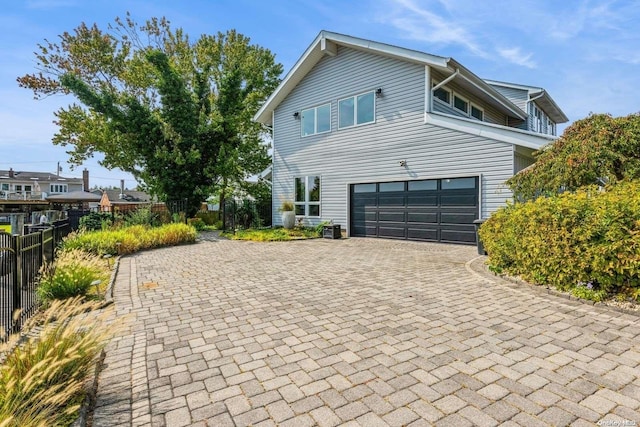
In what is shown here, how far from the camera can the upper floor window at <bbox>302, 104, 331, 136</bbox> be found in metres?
14.8

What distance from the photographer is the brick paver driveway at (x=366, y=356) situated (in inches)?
94.6

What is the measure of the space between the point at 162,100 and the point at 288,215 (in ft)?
30.1

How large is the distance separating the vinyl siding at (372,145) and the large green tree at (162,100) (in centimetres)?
405

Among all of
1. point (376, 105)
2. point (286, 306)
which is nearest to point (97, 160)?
point (376, 105)

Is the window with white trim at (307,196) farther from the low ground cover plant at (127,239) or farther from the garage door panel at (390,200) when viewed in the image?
the low ground cover plant at (127,239)

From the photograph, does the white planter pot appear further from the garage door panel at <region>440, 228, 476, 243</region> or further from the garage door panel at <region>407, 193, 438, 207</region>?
the garage door panel at <region>440, 228, 476, 243</region>

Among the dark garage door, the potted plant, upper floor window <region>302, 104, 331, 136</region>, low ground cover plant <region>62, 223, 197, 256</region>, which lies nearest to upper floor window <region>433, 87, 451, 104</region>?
the dark garage door

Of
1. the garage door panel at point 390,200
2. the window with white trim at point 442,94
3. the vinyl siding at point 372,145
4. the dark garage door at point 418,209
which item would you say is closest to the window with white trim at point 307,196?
the vinyl siding at point 372,145

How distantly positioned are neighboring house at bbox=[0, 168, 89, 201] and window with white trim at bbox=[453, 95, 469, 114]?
52.5 metres

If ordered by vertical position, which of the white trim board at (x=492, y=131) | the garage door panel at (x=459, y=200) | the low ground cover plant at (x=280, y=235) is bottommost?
the low ground cover plant at (x=280, y=235)

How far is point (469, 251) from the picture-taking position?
389 inches

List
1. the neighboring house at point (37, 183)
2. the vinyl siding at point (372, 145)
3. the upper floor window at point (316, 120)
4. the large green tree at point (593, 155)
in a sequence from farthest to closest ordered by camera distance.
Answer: the neighboring house at point (37, 183), the upper floor window at point (316, 120), the vinyl siding at point (372, 145), the large green tree at point (593, 155)

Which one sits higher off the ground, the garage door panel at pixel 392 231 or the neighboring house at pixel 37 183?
the neighboring house at pixel 37 183

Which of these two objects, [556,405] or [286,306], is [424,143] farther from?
[556,405]
